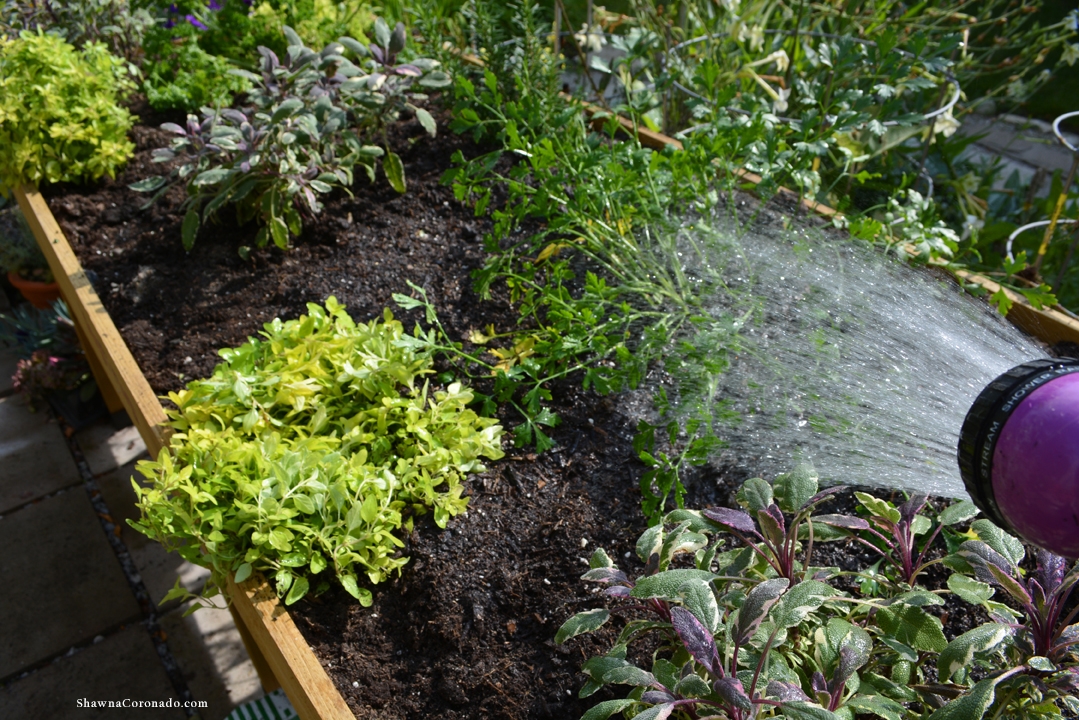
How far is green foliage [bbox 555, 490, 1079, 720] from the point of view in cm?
96

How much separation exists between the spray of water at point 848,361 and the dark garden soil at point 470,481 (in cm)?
17

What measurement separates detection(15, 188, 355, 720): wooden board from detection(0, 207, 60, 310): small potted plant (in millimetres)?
513

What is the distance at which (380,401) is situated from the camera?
1.66 meters

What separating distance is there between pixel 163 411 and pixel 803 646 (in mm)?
1394

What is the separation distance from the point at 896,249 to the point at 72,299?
2113 mm

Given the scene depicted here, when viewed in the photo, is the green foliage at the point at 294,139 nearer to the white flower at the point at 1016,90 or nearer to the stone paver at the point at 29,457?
the stone paver at the point at 29,457

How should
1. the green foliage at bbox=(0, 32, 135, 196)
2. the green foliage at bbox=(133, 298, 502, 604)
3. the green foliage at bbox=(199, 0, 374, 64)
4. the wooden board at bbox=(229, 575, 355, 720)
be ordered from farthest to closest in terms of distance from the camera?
the green foliage at bbox=(199, 0, 374, 64) → the green foliage at bbox=(0, 32, 135, 196) → the green foliage at bbox=(133, 298, 502, 604) → the wooden board at bbox=(229, 575, 355, 720)

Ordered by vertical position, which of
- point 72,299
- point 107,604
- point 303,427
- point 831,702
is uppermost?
point 831,702

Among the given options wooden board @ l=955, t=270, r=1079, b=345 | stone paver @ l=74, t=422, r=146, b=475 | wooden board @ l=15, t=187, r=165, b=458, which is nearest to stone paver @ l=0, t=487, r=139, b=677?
stone paver @ l=74, t=422, r=146, b=475

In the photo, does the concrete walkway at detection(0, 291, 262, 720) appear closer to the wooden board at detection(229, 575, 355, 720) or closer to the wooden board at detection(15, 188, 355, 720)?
the wooden board at detection(15, 188, 355, 720)

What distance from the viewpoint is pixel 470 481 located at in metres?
1.62

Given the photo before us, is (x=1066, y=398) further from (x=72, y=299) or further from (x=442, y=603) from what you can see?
(x=72, y=299)

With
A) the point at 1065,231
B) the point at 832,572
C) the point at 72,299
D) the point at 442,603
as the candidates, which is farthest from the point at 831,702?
the point at 1065,231

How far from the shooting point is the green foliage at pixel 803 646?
3.16 ft
